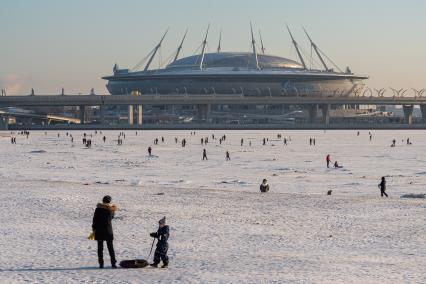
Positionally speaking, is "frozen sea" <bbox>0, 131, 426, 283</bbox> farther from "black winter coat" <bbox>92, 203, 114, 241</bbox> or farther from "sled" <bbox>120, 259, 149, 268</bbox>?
"black winter coat" <bbox>92, 203, 114, 241</bbox>

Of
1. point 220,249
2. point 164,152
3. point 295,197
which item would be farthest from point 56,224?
point 164,152

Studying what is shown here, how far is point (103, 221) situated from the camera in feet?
46.0

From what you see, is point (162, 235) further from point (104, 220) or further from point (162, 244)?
point (104, 220)

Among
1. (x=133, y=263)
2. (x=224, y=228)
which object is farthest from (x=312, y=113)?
(x=133, y=263)

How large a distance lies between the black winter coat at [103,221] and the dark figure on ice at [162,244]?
0.82 m

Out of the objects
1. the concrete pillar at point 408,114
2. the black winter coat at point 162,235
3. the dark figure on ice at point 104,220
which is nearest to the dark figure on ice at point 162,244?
the black winter coat at point 162,235

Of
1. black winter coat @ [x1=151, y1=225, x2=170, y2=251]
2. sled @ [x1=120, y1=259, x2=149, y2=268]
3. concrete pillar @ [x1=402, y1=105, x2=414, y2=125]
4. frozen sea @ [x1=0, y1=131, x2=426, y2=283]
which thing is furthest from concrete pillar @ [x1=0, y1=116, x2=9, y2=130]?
black winter coat @ [x1=151, y1=225, x2=170, y2=251]

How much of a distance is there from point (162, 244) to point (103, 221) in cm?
118

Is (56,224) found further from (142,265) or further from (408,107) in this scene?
A: (408,107)

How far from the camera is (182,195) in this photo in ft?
89.5

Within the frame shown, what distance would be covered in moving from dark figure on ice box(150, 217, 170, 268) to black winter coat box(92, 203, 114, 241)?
2.68 feet

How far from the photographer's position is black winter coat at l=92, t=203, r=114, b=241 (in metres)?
14.0

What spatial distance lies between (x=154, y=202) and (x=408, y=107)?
153473mm

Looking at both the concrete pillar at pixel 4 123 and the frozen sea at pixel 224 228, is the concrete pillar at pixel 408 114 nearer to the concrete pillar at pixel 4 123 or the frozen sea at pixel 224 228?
the concrete pillar at pixel 4 123
